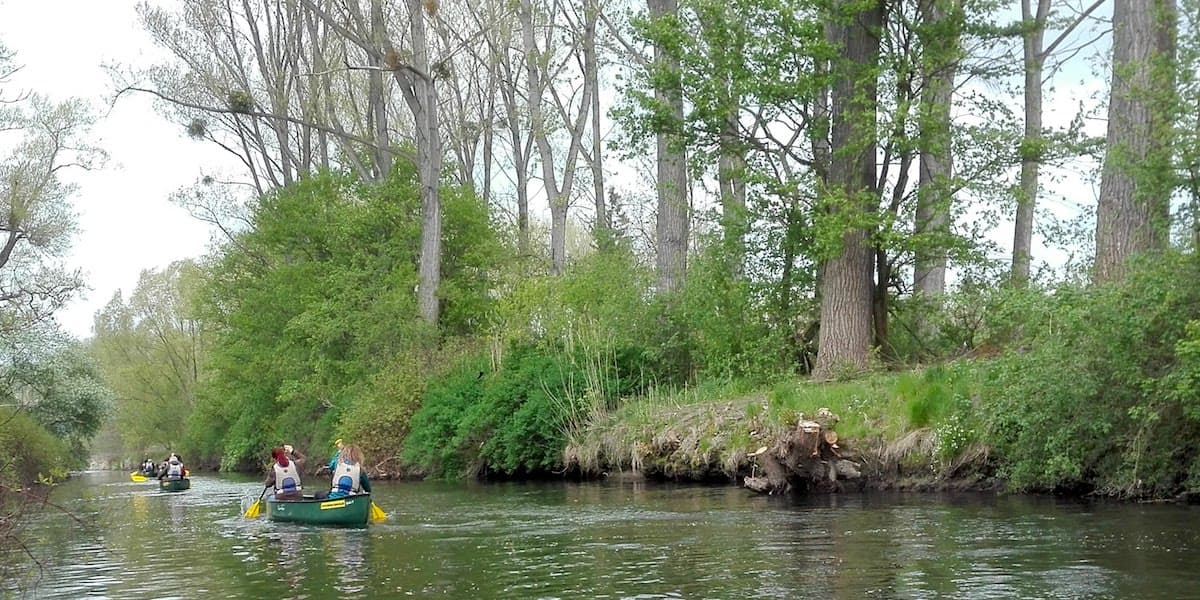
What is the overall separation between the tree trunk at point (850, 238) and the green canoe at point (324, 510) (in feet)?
30.2

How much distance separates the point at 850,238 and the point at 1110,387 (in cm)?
903

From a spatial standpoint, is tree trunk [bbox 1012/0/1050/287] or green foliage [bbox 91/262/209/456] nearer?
tree trunk [bbox 1012/0/1050/287]

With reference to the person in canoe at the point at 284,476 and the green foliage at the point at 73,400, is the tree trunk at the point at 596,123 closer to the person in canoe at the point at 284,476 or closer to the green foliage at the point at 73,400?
the person in canoe at the point at 284,476

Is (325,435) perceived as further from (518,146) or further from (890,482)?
(890,482)

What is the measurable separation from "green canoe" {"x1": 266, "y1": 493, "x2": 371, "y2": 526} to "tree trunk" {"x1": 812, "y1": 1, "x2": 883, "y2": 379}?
9219 millimetres

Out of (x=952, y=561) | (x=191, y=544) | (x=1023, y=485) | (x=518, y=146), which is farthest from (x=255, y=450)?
(x=952, y=561)

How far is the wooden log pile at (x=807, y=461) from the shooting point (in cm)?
2023

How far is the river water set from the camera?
37.8 feet

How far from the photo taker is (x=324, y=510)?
67.7 feet

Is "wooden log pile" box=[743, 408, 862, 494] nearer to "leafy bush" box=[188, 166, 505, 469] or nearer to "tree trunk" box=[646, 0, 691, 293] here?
"tree trunk" box=[646, 0, 691, 293]

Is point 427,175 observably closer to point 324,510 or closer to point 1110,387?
point 324,510

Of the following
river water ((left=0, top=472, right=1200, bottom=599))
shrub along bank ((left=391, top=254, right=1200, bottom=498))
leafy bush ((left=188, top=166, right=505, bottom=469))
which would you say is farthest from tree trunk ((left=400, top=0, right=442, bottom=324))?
river water ((left=0, top=472, right=1200, bottom=599))

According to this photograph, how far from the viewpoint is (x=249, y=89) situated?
42.9 meters

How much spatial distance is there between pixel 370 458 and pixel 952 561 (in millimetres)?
25390
